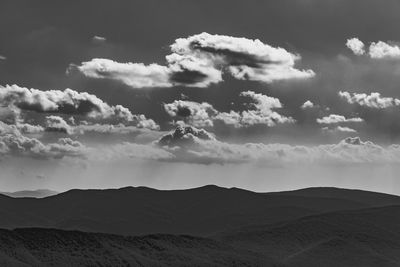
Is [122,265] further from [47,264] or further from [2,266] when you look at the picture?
[2,266]

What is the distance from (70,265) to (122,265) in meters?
16.8

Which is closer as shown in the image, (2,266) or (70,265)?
(2,266)

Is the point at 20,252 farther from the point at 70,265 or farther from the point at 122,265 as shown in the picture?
the point at 122,265

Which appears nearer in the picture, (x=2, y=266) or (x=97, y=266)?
(x=2, y=266)

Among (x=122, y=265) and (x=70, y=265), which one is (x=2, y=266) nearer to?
(x=70, y=265)

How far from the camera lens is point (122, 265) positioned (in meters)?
199

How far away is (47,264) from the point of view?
7456 inches

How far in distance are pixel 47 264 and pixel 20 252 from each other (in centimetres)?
1171

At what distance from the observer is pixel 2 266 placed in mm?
174000

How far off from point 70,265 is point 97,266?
8.41 meters

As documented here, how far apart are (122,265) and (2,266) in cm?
3965

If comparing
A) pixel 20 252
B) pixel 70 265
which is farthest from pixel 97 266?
pixel 20 252

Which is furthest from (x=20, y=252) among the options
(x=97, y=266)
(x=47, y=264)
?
(x=97, y=266)

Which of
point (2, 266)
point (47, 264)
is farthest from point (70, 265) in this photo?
point (2, 266)
